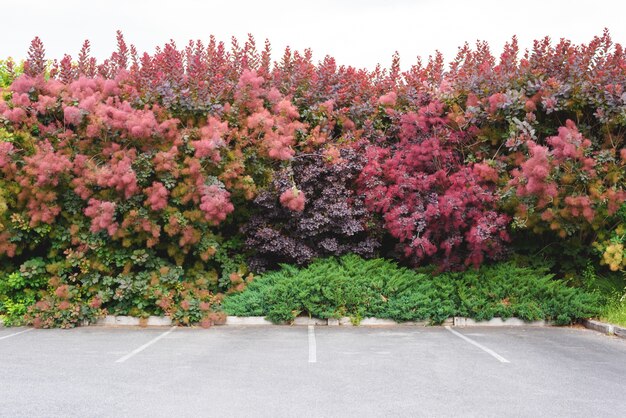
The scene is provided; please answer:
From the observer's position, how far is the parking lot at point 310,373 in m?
6.07

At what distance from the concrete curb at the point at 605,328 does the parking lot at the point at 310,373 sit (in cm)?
29

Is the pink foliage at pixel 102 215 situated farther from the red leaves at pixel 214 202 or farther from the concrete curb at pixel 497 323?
the concrete curb at pixel 497 323

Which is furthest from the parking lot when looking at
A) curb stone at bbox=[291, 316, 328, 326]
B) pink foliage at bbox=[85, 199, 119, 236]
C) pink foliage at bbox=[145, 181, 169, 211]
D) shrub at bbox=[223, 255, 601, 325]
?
pink foliage at bbox=[145, 181, 169, 211]

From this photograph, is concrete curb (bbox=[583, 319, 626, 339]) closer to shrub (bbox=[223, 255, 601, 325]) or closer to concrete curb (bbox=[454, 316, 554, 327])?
shrub (bbox=[223, 255, 601, 325])

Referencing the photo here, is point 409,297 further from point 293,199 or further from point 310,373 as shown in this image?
point 310,373

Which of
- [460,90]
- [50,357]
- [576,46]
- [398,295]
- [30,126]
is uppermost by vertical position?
[576,46]

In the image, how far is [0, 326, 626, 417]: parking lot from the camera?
6066mm

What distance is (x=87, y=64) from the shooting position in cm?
1293

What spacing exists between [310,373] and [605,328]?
19.4 feet

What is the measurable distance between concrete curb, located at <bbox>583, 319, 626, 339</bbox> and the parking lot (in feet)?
0.94

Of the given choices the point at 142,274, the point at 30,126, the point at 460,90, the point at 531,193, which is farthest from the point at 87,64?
the point at 531,193

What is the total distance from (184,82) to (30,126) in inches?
117

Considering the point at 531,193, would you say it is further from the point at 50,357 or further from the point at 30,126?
the point at 30,126

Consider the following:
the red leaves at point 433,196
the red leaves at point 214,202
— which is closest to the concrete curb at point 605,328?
the red leaves at point 433,196
